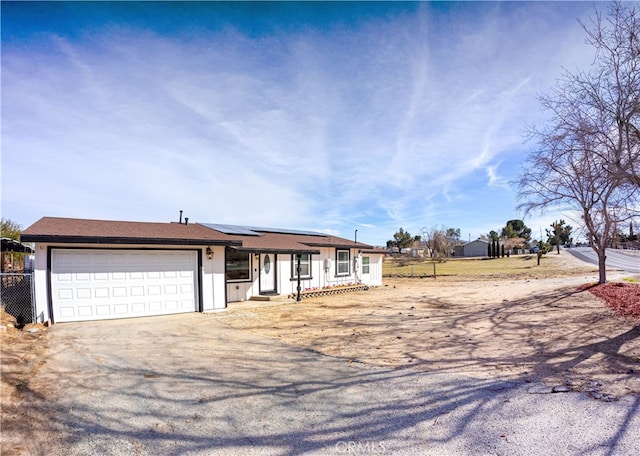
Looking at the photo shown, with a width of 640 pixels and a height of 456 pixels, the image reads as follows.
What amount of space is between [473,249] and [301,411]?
67817 mm

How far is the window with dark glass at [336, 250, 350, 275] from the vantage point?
65.6 ft

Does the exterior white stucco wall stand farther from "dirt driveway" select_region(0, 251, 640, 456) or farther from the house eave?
"dirt driveway" select_region(0, 251, 640, 456)

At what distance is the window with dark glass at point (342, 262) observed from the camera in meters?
20.0

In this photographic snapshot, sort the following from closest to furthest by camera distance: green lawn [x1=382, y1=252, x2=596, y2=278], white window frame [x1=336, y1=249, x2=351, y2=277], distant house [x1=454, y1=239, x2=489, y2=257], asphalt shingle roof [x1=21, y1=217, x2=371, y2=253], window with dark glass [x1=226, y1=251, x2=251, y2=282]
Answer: asphalt shingle roof [x1=21, y1=217, x2=371, y2=253]
window with dark glass [x1=226, y1=251, x2=251, y2=282]
white window frame [x1=336, y1=249, x2=351, y2=277]
green lawn [x1=382, y1=252, x2=596, y2=278]
distant house [x1=454, y1=239, x2=489, y2=257]

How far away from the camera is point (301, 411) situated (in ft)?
13.5

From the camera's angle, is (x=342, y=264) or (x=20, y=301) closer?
(x=20, y=301)

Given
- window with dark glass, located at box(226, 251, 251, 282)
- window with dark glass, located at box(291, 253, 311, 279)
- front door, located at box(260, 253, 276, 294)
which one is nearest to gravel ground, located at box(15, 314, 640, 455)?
window with dark glass, located at box(226, 251, 251, 282)

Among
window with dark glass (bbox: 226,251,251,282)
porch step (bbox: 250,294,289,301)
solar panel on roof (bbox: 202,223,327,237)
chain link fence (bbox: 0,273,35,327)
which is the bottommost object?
porch step (bbox: 250,294,289,301)

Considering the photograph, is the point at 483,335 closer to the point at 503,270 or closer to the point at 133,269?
the point at 133,269

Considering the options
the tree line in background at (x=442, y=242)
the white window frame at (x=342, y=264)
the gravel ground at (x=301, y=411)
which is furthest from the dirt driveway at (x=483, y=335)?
the tree line in background at (x=442, y=242)

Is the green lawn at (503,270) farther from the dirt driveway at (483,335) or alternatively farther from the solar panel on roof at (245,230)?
the dirt driveway at (483,335)

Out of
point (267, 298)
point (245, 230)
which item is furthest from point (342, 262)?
point (267, 298)

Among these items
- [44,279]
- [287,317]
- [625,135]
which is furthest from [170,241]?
[625,135]

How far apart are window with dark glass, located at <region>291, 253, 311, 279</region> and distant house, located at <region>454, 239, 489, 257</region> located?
53.0 metres
